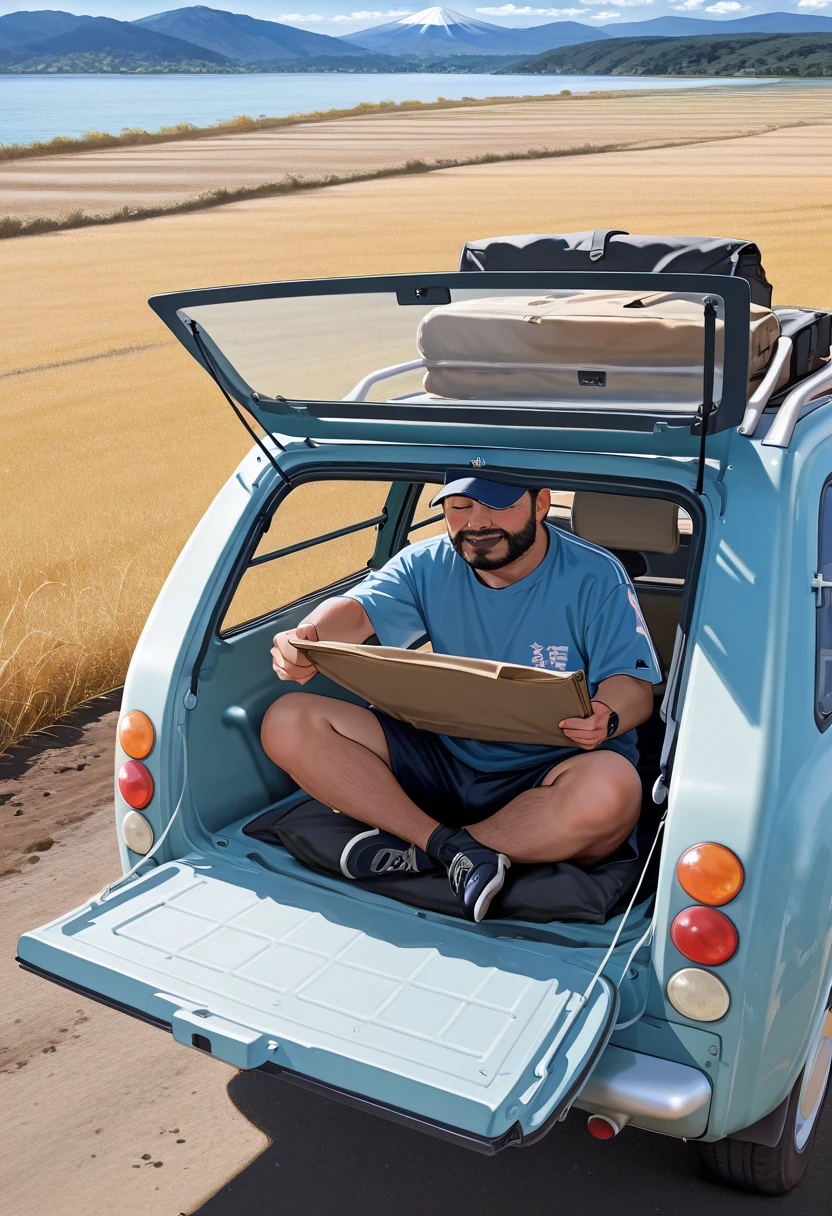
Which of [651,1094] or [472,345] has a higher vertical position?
[472,345]

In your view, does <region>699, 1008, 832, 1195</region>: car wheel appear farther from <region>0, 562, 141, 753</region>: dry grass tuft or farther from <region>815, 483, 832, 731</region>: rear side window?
<region>0, 562, 141, 753</region>: dry grass tuft

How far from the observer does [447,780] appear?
322 cm

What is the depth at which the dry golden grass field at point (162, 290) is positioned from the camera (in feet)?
23.5

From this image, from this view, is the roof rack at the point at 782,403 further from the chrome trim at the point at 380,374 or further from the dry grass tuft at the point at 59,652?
the dry grass tuft at the point at 59,652

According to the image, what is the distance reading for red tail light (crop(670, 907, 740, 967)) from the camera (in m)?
2.32

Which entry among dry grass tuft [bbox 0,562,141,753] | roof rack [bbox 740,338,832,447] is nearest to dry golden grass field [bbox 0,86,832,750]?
dry grass tuft [bbox 0,562,141,753]

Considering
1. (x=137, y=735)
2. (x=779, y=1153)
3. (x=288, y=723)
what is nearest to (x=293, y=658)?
(x=288, y=723)

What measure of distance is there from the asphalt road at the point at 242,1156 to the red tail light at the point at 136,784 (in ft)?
2.58

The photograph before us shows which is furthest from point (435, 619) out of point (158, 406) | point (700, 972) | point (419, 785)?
point (158, 406)

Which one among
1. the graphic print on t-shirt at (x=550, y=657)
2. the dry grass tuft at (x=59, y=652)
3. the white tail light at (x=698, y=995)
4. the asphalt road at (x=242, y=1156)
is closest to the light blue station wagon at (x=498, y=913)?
the white tail light at (x=698, y=995)

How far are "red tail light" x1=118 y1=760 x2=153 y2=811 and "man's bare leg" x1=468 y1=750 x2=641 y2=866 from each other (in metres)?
0.87

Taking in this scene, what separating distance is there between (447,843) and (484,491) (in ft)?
2.98

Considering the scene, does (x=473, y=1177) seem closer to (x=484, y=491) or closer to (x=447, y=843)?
(x=447, y=843)

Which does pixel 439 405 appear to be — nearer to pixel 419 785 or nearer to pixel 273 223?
pixel 419 785
